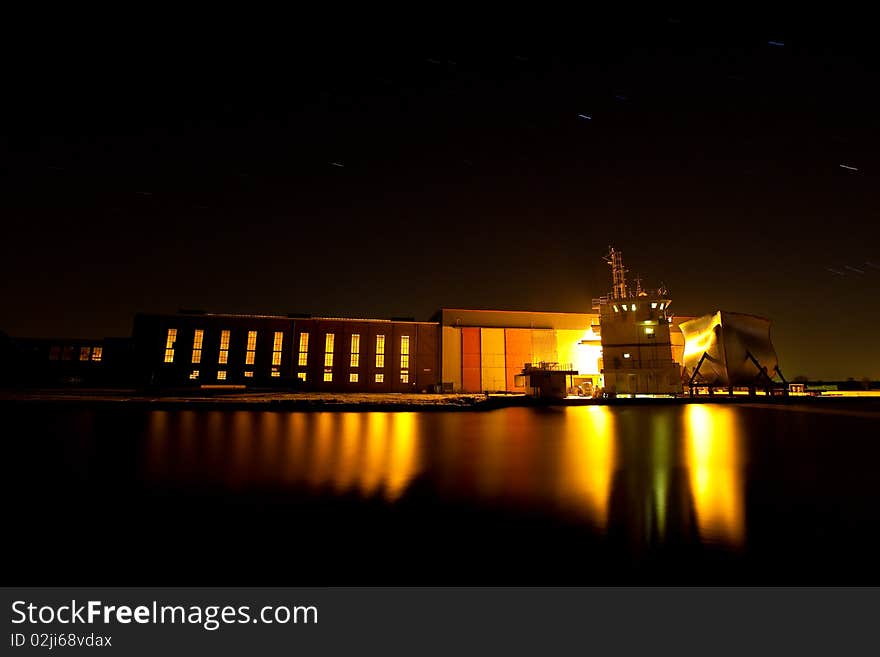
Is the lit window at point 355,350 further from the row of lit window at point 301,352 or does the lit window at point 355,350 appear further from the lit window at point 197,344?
the lit window at point 197,344

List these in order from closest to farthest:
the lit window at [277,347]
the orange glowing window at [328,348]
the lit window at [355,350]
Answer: the lit window at [277,347] → the orange glowing window at [328,348] → the lit window at [355,350]

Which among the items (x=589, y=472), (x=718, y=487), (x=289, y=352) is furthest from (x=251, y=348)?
(x=718, y=487)

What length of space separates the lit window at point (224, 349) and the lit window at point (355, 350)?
1381 centimetres

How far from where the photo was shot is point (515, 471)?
17.4 ft

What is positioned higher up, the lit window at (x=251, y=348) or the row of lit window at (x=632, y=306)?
the row of lit window at (x=632, y=306)

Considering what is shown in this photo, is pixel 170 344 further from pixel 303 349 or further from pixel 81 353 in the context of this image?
pixel 81 353

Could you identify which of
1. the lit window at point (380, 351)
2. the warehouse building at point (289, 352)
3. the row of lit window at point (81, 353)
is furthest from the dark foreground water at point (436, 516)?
the row of lit window at point (81, 353)

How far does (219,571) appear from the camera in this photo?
2189 mm

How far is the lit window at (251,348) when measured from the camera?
141 feet

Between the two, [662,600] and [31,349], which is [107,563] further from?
[31,349]

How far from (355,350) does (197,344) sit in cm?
1747

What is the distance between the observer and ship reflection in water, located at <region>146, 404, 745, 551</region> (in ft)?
10.8

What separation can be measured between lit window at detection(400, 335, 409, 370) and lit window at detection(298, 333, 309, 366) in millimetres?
11169

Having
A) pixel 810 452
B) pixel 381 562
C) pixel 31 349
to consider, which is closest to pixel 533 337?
pixel 810 452
